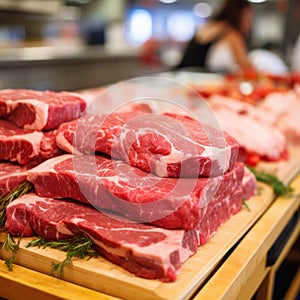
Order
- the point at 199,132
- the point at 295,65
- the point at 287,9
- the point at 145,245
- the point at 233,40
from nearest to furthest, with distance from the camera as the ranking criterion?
the point at 145,245
the point at 199,132
the point at 233,40
the point at 295,65
the point at 287,9

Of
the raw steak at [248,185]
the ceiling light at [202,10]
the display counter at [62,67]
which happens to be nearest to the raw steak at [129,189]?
the raw steak at [248,185]

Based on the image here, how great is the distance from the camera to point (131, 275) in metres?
1.08

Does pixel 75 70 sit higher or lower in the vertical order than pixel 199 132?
lower

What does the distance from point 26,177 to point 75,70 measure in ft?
18.0

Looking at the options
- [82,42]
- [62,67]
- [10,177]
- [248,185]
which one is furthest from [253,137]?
[82,42]

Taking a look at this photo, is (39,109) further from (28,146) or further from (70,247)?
(70,247)

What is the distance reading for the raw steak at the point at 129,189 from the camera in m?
1.15

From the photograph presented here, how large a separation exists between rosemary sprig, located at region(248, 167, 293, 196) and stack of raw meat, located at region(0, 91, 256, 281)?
16.0 inches

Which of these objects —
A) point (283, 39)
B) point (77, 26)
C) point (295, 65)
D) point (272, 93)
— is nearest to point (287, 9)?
point (283, 39)

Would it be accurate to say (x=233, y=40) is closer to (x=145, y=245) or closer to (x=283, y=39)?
(x=145, y=245)

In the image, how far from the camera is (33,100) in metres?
1.42

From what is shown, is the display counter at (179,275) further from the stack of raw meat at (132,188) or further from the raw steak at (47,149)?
the raw steak at (47,149)

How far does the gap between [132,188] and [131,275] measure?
0.22 m

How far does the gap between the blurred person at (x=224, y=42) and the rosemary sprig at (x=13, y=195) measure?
155 inches
